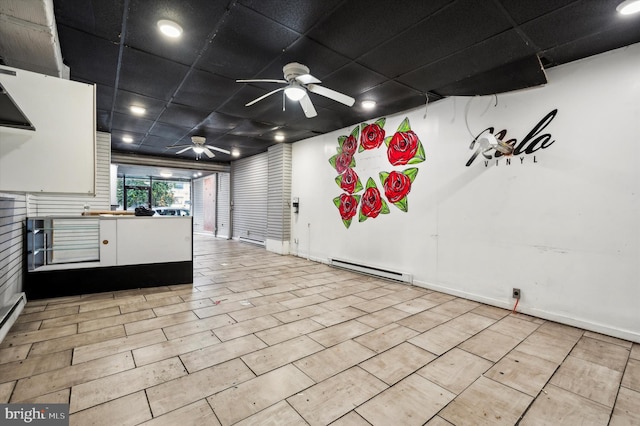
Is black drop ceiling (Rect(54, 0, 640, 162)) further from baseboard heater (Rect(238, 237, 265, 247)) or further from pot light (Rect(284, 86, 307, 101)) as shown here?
baseboard heater (Rect(238, 237, 265, 247))

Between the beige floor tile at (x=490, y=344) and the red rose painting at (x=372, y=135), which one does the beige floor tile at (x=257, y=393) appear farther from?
the red rose painting at (x=372, y=135)

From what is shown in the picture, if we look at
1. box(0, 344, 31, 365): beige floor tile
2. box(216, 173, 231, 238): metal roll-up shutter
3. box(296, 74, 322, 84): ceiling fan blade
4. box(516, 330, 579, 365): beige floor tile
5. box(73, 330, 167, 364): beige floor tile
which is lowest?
box(516, 330, 579, 365): beige floor tile

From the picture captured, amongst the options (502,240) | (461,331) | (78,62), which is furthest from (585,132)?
(78,62)

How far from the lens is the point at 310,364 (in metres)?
2.33

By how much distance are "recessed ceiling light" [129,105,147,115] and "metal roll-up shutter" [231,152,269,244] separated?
145 inches

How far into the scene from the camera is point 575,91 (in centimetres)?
326

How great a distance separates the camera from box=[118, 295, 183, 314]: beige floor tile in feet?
11.5

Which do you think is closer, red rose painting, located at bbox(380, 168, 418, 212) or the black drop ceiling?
the black drop ceiling

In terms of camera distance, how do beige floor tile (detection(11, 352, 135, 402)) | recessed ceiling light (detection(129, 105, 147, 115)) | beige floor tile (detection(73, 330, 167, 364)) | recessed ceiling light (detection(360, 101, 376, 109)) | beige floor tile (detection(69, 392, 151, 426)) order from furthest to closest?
recessed ceiling light (detection(129, 105, 147, 115)) < recessed ceiling light (detection(360, 101, 376, 109)) < beige floor tile (detection(73, 330, 167, 364)) < beige floor tile (detection(11, 352, 135, 402)) < beige floor tile (detection(69, 392, 151, 426))

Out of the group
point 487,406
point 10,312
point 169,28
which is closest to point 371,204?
point 487,406

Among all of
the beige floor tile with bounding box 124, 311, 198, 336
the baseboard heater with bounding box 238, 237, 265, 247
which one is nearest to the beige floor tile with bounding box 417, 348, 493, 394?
the beige floor tile with bounding box 124, 311, 198, 336

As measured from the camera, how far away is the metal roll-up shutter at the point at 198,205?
1301 centimetres

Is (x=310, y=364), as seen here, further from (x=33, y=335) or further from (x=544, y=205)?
(x=544, y=205)

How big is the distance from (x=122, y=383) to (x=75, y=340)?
1.09 metres
